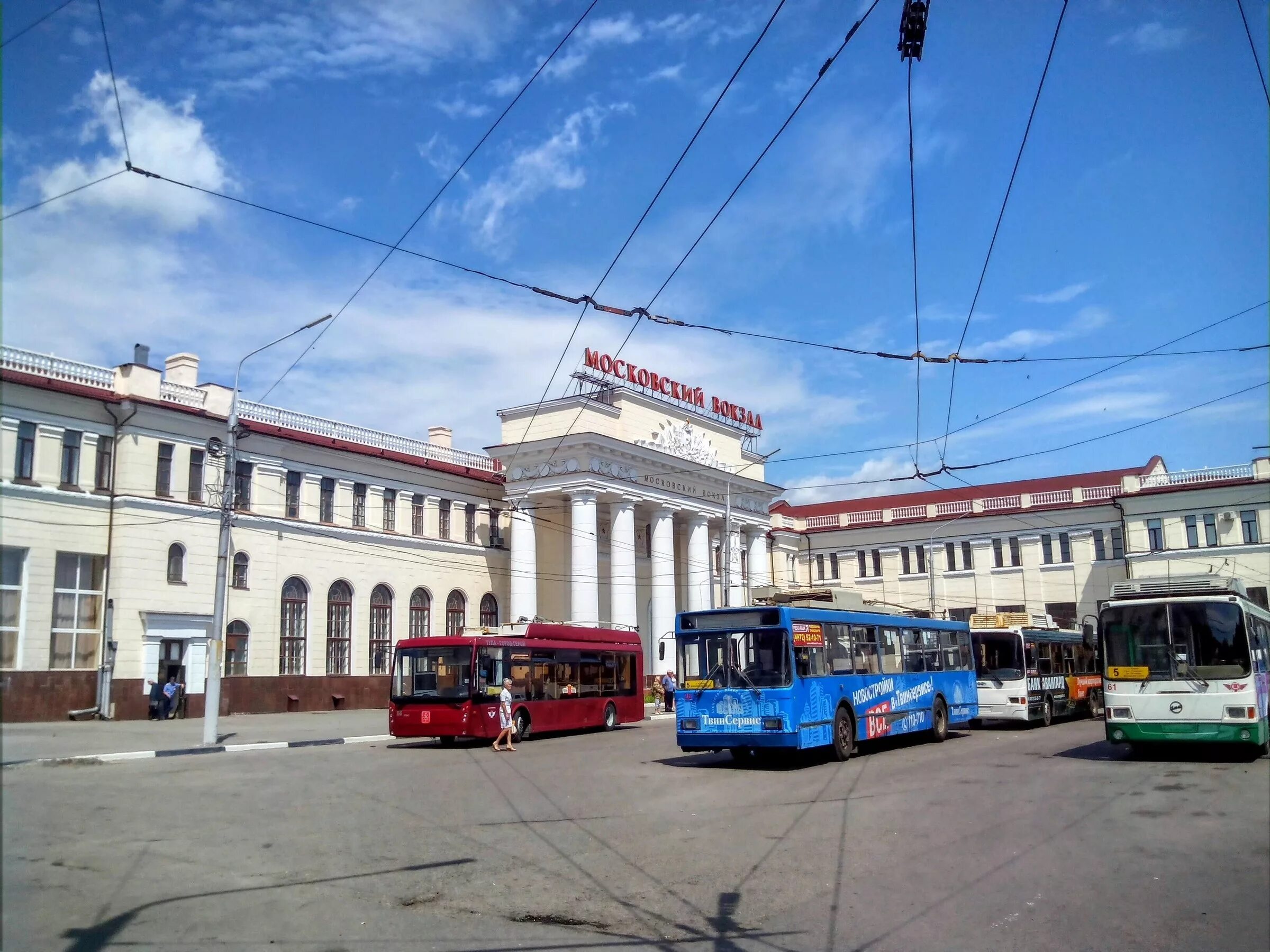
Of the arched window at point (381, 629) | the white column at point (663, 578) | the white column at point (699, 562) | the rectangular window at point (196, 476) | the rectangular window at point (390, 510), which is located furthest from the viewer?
the white column at point (699, 562)

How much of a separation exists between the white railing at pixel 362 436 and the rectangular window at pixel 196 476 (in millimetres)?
2967

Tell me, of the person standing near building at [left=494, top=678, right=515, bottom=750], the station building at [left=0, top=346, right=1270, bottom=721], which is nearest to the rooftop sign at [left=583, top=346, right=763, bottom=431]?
the station building at [left=0, top=346, right=1270, bottom=721]

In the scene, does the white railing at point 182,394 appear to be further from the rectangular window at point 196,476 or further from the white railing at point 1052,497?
the white railing at point 1052,497

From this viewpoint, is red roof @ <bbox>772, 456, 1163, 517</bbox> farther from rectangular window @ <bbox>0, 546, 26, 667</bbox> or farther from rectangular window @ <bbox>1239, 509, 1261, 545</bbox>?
rectangular window @ <bbox>0, 546, 26, 667</bbox>

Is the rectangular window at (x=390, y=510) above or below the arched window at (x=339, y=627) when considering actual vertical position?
above

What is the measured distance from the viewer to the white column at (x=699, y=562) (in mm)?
56688

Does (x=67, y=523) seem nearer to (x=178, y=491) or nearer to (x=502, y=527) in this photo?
(x=178, y=491)

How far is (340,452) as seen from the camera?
42375mm

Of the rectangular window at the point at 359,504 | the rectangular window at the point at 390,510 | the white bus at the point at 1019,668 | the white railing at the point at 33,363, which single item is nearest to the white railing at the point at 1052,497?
the white bus at the point at 1019,668

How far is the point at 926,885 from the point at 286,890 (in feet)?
16.7

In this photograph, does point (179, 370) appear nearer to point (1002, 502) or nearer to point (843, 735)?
point (843, 735)

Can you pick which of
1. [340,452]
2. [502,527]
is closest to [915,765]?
[340,452]

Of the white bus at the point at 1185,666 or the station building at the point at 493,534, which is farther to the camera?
the station building at the point at 493,534

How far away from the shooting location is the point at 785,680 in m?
18.0
